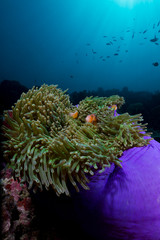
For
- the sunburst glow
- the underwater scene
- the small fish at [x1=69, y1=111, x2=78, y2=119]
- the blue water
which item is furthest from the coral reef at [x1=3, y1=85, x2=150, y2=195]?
the sunburst glow

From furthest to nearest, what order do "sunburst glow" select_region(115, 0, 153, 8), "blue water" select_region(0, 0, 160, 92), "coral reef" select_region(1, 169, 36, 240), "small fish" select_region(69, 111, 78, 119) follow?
1. "blue water" select_region(0, 0, 160, 92)
2. "sunburst glow" select_region(115, 0, 153, 8)
3. "small fish" select_region(69, 111, 78, 119)
4. "coral reef" select_region(1, 169, 36, 240)

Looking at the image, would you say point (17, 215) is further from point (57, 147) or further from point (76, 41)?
point (76, 41)

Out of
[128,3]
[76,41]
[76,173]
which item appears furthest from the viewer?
[76,41]

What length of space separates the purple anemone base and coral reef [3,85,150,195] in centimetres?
12

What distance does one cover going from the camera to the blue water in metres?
42.8

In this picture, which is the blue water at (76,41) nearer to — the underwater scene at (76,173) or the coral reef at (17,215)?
the underwater scene at (76,173)

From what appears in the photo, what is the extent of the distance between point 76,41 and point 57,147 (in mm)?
63881

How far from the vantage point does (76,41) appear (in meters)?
57.6

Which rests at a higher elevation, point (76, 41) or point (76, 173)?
point (76, 41)

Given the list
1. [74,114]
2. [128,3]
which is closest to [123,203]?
[74,114]

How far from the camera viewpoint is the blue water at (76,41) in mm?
42844

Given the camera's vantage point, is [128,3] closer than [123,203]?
No

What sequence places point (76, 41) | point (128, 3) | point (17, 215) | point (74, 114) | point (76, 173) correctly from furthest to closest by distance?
1. point (76, 41)
2. point (128, 3)
3. point (74, 114)
4. point (17, 215)
5. point (76, 173)

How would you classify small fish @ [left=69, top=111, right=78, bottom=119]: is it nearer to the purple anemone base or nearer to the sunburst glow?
the purple anemone base
